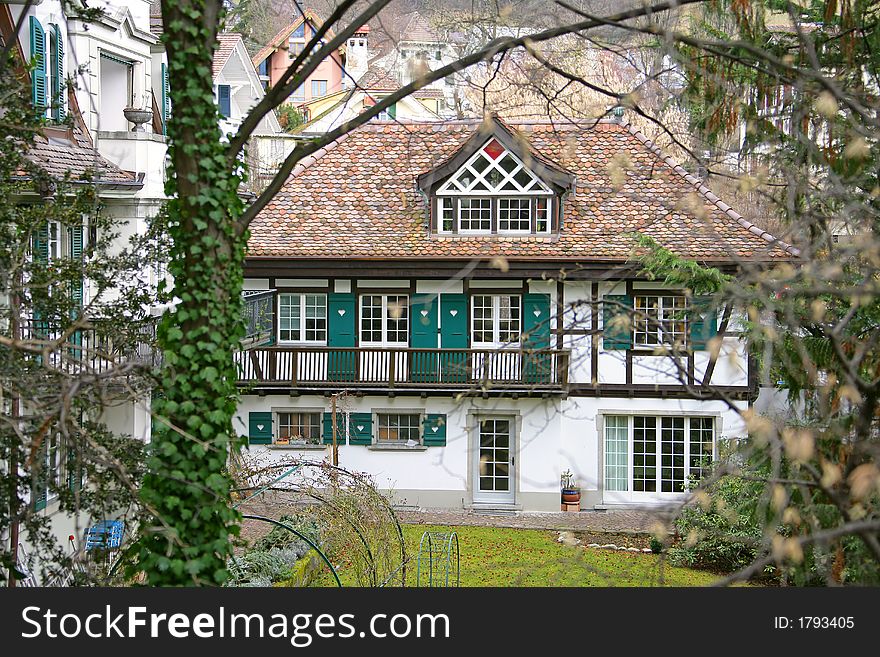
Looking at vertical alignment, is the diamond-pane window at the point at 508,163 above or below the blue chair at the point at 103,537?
above

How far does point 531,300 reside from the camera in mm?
21109

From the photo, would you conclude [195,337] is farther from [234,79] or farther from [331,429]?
[234,79]

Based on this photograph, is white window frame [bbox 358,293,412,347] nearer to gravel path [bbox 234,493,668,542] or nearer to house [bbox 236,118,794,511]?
house [bbox 236,118,794,511]

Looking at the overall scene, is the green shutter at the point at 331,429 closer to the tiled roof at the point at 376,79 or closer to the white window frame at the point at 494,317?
the white window frame at the point at 494,317

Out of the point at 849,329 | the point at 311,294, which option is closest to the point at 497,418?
the point at 311,294

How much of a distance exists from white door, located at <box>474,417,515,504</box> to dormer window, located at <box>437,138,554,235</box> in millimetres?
4003

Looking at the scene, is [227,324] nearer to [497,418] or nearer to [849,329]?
A: [849,329]

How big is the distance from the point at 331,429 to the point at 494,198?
→ 578 centimetres

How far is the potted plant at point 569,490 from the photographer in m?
21.0

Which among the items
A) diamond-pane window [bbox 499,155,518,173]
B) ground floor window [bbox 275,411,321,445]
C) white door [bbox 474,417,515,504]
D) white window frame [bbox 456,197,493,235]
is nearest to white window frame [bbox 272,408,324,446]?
ground floor window [bbox 275,411,321,445]

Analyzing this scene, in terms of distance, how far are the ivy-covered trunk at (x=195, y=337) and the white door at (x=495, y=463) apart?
49.6 feet

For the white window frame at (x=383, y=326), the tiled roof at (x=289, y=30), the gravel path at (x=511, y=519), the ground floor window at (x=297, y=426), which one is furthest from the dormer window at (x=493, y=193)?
the tiled roof at (x=289, y=30)

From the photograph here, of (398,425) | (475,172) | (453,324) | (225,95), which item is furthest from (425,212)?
(225,95)
